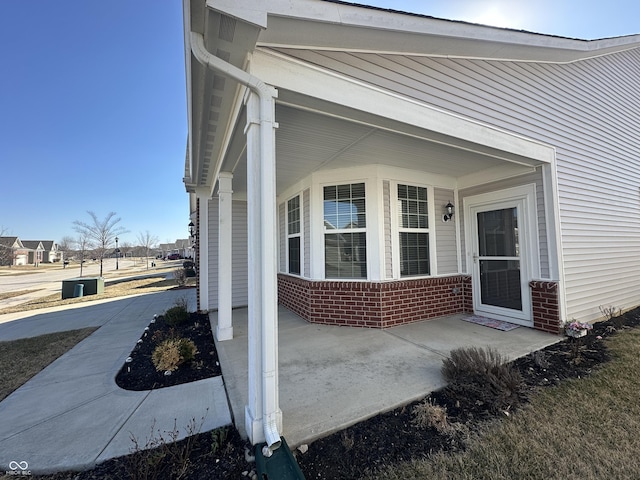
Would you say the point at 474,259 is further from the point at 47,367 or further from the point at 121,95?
the point at 121,95

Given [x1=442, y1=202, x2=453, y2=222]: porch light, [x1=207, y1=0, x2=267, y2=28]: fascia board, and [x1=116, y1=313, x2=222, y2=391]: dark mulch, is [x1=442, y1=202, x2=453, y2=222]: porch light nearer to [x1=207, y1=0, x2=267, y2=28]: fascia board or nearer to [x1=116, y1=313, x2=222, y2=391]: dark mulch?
[x1=207, y1=0, x2=267, y2=28]: fascia board

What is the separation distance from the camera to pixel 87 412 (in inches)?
98.8

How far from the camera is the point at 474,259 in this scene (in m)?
5.30

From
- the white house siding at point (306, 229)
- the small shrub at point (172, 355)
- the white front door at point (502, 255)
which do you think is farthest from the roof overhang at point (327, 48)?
the small shrub at point (172, 355)

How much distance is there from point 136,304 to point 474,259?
30.8ft

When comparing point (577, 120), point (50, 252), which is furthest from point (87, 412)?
point (50, 252)

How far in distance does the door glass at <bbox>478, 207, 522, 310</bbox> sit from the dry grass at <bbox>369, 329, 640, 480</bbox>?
2.17 metres

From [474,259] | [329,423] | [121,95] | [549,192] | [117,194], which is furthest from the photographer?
[117,194]

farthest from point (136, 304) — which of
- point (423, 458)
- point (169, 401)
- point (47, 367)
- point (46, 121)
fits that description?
point (46, 121)

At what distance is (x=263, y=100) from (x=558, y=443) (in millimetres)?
3426

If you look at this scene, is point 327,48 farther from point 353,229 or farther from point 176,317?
point 176,317

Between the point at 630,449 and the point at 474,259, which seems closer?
the point at 630,449

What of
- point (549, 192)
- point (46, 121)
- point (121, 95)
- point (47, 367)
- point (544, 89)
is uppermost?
point (46, 121)

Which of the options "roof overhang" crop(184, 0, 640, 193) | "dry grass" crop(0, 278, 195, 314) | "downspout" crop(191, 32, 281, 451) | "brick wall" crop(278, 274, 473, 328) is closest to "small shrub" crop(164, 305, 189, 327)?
"brick wall" crop(278, 274, 473, 328)
